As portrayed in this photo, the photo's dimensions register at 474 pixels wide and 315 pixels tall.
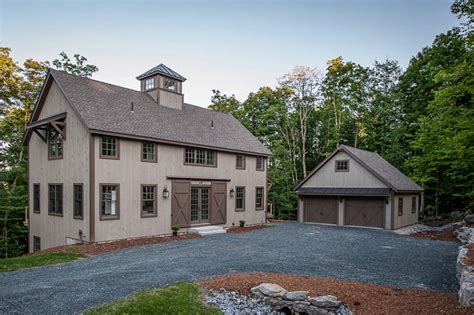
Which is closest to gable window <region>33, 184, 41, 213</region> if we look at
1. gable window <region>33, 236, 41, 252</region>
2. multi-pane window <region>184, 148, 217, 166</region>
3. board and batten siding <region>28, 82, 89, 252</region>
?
board and batten siding <region>28, 82, 89, 252</region>

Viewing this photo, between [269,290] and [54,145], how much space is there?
1339 cm

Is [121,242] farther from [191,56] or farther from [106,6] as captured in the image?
[191,56]

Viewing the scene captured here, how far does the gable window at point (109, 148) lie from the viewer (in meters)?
12.9

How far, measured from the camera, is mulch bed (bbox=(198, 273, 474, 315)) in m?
5.46

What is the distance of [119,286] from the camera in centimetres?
690

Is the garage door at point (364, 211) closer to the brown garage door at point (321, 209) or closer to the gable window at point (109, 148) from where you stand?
the brown garage door at point (321, 209)

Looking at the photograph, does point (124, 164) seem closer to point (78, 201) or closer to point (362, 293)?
point (78, 201)

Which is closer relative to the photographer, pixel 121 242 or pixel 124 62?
pixel 121 242

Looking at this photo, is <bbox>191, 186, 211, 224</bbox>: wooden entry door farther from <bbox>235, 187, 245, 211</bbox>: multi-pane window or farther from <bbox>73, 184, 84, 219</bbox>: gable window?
<bbox>73, 184, 84, 219</bbox>: gable window

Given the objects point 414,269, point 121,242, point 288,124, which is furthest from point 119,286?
point 288,124

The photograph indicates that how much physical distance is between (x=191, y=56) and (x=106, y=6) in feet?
21.2

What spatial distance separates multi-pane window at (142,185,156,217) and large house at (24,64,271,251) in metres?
0.05

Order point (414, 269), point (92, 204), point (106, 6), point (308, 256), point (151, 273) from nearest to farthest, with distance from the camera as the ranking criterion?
1. point (151, 273)
2. point (414, 269)
3. point (308, 256)
4. point (92, 204)
5. point (106, 6)

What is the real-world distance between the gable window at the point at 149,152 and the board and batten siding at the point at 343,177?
1256 cm
